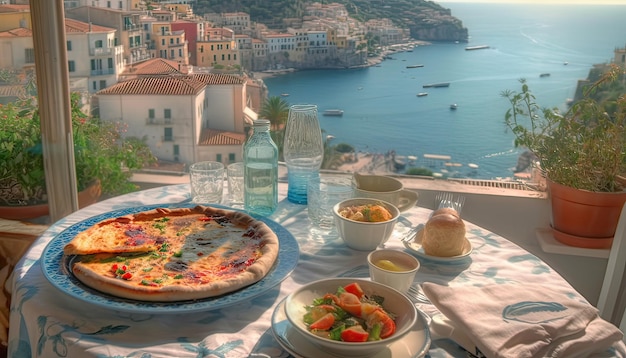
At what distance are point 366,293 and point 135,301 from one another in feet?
1.30

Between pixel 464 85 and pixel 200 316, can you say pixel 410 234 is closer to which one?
pixel 200 316

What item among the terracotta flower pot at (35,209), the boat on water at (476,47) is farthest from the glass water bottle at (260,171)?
the boat on water at (476,47)

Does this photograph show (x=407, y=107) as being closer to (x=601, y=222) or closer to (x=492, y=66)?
(x=492, y=66)

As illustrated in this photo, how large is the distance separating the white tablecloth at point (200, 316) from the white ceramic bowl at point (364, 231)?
0.03 metres

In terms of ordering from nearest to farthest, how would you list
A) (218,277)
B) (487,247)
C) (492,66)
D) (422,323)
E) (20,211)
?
(422,323) → (218,277) → (487,247) → (20,211) → (492,66)

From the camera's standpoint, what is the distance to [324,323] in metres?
0.88

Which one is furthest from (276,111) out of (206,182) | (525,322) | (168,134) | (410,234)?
(525,322)

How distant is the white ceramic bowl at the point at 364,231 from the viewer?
1270mm

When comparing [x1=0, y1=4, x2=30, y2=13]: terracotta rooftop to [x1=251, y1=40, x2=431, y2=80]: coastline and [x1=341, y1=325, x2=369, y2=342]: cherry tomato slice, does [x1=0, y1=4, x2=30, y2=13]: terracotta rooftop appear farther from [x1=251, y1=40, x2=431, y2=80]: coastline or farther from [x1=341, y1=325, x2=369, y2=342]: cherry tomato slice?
[x1=341, y1=325, x2=369, y2=342]: cherry tomato slice

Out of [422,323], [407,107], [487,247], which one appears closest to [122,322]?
[422,323]

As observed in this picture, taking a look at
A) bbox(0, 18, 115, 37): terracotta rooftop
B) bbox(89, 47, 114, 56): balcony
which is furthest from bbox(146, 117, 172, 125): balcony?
bbox(0, 18, 115, 37): terracotta rooftop

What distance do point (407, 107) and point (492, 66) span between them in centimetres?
48

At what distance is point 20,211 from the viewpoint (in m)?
2.67

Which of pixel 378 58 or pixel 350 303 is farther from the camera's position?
pixel 378 58
